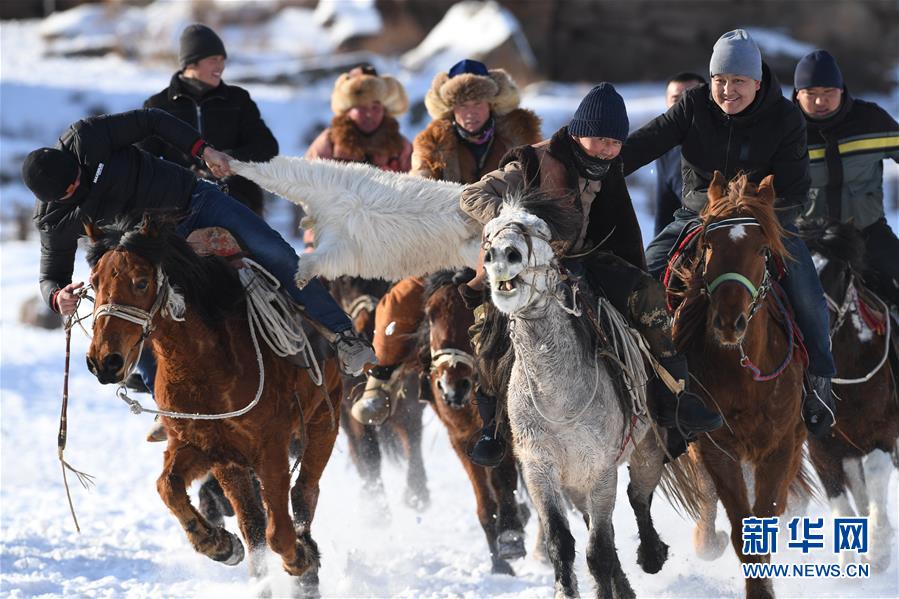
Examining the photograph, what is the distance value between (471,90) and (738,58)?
2036 millimetres

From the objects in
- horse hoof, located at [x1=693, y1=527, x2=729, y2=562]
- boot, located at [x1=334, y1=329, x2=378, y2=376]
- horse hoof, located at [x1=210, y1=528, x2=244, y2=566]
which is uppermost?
boot, located at [x1=334, y1=329, x2=378, y2=376]

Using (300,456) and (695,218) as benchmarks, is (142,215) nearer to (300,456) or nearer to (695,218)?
(300,456)

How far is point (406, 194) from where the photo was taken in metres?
6.12

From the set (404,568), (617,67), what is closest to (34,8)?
(617,67)

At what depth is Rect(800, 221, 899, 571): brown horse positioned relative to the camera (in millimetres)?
7047

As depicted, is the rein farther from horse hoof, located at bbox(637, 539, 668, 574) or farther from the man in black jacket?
the man in black jacket

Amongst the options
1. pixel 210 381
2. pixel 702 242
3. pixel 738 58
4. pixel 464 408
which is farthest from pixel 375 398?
pixel 738 58

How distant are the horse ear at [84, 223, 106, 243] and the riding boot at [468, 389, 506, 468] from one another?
1.95 m

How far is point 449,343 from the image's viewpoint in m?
6.81

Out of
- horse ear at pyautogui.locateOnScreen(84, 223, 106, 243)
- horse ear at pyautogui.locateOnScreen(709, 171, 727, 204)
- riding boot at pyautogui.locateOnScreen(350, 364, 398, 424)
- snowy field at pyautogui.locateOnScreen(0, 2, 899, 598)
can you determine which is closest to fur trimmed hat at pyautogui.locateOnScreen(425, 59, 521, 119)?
riding boot at pyautogui.locateOnScreen(350, 364, 398, 424)

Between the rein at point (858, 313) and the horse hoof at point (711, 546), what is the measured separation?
46.2 inches

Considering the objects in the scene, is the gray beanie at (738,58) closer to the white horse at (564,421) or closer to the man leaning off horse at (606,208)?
the man leaning off horse at (606,208)

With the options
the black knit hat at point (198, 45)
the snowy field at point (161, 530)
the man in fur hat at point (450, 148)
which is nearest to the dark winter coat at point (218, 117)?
the black knit hat at point (198, 45)

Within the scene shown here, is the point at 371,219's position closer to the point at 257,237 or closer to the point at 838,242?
the point at 257,237
